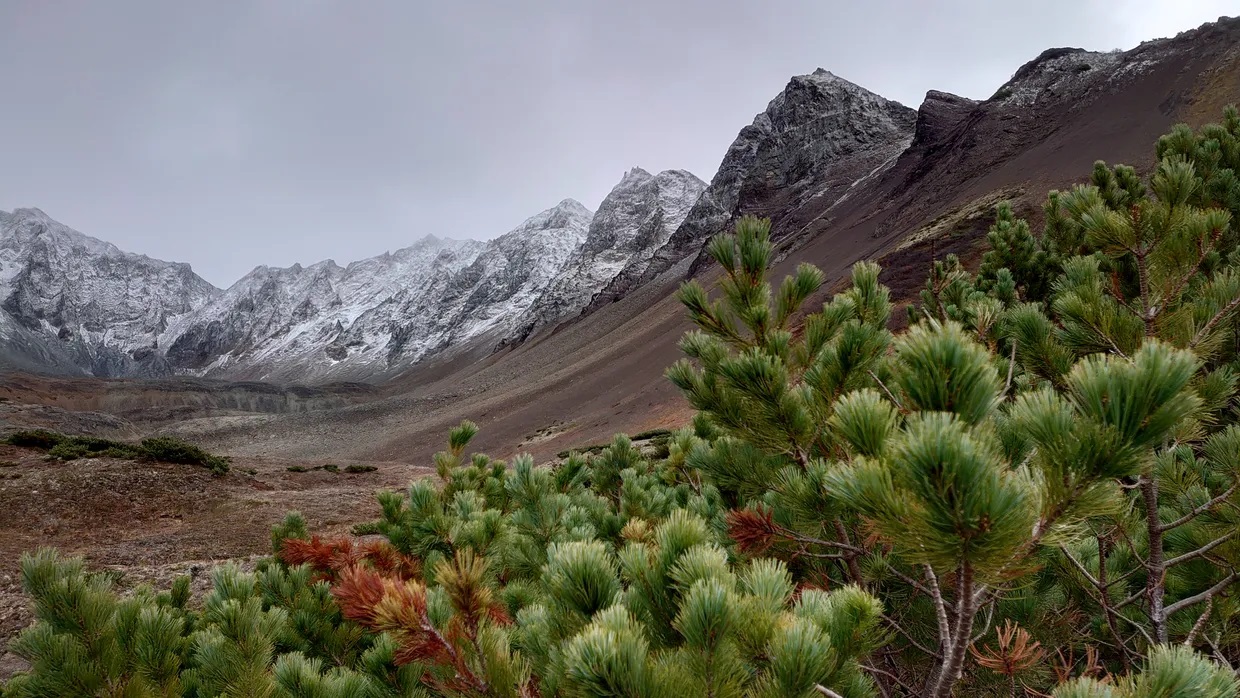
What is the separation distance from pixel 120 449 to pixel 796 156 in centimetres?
8074

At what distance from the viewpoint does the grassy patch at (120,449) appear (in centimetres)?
1661

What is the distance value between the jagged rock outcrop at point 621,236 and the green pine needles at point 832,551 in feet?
A: 295

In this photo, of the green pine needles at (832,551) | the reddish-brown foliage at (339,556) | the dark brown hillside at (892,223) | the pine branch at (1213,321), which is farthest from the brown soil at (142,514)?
the dark brown hillside at (892,223)

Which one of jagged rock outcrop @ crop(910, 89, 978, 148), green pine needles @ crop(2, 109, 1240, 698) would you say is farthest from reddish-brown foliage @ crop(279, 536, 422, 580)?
jagged rock outcrop @ crop(910, 89, 978, 148)

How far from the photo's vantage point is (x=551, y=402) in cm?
4394

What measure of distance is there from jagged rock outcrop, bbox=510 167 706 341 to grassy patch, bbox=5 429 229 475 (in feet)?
247

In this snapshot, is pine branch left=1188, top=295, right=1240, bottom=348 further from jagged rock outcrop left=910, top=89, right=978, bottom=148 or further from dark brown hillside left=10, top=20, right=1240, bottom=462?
jagged rock outcrop left=910, top=89, right=978, bottom=148

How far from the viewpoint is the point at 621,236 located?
377 feet

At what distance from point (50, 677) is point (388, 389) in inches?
4285

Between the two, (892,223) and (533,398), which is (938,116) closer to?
(892,223)

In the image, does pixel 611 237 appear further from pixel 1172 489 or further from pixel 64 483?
pixel 1172 489

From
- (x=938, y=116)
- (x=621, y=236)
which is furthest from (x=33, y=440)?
(x=621, y=236)

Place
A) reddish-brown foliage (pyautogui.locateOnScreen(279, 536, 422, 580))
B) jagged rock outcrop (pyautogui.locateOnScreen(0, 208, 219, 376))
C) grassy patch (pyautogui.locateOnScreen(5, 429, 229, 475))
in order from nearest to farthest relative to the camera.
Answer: reddish-brown foliage (pyautogui.locateOnScreen(279, 536, 422, 580)) < grassy patch (pyautogui.locateOnScreen(5, 429, 229, 475)) < jagged rock outcrop (pyautogui.locateOnScreen(0, 208, 219, 376))

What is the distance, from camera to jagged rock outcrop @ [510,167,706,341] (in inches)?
3853
